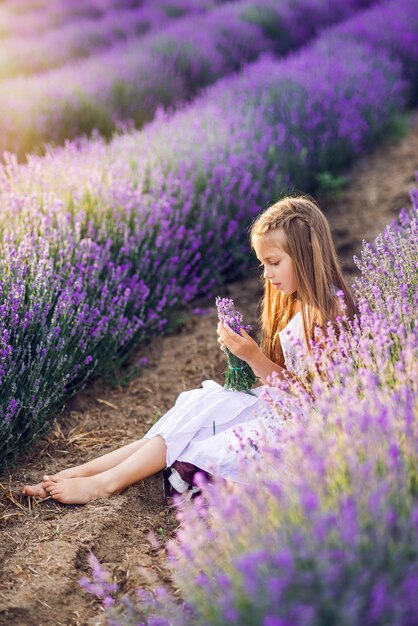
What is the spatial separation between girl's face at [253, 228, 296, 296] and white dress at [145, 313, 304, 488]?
14 centimetres

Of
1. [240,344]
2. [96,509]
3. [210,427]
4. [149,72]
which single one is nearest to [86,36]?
[149,72]

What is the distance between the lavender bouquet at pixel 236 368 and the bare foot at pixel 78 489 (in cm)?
57

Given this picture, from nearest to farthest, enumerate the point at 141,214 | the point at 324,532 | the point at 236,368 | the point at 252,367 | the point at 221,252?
the point at 324,532, the point at 252,367, the point at 236,368, the point at 141,214, the point at 221,252

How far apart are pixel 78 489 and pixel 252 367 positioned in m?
0.73

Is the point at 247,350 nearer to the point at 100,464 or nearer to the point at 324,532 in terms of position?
the point at 100,464

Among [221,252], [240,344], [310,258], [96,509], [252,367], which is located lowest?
[221,252]

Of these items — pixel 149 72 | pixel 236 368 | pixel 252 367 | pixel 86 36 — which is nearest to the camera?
pixel 252 367

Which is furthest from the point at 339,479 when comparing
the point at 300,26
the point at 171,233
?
the point at 300,26

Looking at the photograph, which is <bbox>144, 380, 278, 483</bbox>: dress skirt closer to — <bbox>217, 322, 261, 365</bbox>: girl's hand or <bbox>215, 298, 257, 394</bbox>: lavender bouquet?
<bbox>215, 298, 257, 394</bbox>: lavender bouquet

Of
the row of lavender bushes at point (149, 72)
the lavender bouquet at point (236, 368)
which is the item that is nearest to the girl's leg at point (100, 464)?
the lavender bouquet at point (236, 368)

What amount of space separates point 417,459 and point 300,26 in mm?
8591

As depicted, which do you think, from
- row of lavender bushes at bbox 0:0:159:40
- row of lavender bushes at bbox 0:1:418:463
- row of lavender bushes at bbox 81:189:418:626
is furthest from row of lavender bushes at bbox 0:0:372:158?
row of lavender bushes at bbox 81:189:418:626

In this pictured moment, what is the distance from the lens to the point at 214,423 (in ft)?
8.13

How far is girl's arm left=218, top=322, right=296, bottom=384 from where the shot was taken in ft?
8.12
